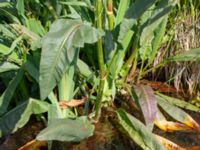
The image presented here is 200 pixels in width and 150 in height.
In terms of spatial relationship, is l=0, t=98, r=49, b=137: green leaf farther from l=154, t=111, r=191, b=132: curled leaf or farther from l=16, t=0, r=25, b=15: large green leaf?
l=154, t=111, r=191, b=132: curled leaf

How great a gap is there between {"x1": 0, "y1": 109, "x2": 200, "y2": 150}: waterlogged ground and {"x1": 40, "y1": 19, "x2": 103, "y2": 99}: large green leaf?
567 millimetres

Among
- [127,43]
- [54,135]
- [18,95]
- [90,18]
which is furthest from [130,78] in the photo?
[54,135]

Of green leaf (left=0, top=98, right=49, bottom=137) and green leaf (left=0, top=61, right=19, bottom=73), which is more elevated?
green leaf (left=0, top=61, right=19, bottom=73)

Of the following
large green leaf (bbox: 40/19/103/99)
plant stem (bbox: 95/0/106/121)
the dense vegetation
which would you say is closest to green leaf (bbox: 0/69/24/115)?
the dense vegetation

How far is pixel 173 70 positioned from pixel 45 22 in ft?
2.71

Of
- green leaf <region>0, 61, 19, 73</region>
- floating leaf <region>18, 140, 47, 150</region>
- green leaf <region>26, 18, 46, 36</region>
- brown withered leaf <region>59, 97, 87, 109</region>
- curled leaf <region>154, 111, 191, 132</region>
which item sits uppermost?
green leaf <region>26, 18, 46, 36</region>

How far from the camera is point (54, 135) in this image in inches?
77.5

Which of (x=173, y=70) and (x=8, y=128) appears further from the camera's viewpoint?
(x=173, y=70)

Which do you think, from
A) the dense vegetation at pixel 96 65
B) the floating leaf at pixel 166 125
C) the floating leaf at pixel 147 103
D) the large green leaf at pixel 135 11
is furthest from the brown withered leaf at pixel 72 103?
the large green leaf at pixel 135 11

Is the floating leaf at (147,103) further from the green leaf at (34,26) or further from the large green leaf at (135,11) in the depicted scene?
the green leaf at (34,26)

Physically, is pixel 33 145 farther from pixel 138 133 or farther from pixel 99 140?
pixel 138 133

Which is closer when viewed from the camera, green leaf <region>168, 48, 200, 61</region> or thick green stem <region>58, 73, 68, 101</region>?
thick green stem <region>58, 73, 68, 101</region>

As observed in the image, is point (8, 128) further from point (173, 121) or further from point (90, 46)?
point (173, 121)

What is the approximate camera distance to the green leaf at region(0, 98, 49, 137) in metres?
2.19
